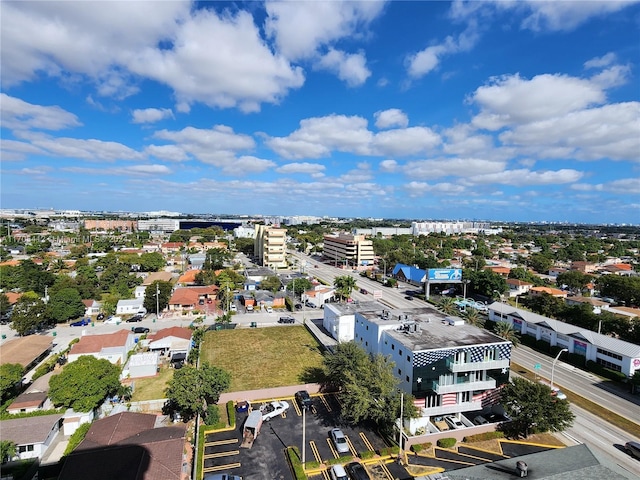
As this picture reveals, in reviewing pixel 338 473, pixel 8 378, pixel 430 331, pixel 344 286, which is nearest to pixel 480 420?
pixel 430 331

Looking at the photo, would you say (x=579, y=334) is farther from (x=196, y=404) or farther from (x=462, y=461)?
(x=196, y=404)

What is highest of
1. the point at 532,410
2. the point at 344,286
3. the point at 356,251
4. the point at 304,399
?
the point at 356,251

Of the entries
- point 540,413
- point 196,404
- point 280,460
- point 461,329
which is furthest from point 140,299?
point 540,413

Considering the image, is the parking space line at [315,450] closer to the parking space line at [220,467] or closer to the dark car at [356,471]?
the dark car at [356,471]

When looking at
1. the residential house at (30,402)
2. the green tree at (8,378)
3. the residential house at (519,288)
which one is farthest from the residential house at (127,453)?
the residential house at (519,288)

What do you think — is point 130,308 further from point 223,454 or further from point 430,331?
point 430,331
